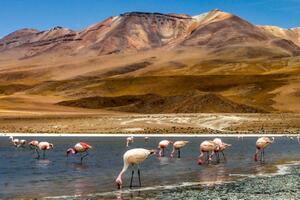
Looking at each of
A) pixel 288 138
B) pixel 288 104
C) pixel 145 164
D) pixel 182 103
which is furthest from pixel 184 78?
pixel 145 164

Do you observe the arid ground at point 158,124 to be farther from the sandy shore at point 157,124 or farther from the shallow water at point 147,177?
the shallow water at point 147,177

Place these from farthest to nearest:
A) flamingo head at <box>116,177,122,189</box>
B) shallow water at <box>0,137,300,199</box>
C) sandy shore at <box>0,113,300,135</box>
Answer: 1. sandy shore at <box>0,113,300,135</box>
2. flamingo head at <box>116,177,122,189</box>
3. shallow water at <box>0,137,300,199</box>

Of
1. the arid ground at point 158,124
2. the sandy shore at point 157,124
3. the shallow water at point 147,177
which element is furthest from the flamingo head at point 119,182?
the arid ground at point 158,124

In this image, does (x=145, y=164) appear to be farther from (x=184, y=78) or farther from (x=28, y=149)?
(x=184, y=78)

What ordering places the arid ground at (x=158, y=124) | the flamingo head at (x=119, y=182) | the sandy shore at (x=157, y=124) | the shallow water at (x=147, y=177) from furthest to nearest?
the arid ground at (x=158, y=124) < the sandy shore at (x=157, y=124) < the flamingo head at (x=119, y=182) < the shallow water at (x=147, y=177)

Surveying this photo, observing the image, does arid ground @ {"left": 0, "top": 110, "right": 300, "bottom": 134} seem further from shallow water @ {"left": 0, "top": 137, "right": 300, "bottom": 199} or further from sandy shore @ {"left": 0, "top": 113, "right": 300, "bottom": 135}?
shallow water @ {"left": 0, "top": 137, "right": 300, "bottom": 199}

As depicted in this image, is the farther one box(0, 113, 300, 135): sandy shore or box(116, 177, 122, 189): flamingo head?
box(0, 113, 300, 135): sandy shore

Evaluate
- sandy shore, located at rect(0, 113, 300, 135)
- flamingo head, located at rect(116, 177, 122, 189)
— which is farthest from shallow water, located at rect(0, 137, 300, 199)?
sandy shore, located at rect(0, 113, 300, 135)

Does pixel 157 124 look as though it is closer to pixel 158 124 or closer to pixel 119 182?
pixel 158 124
